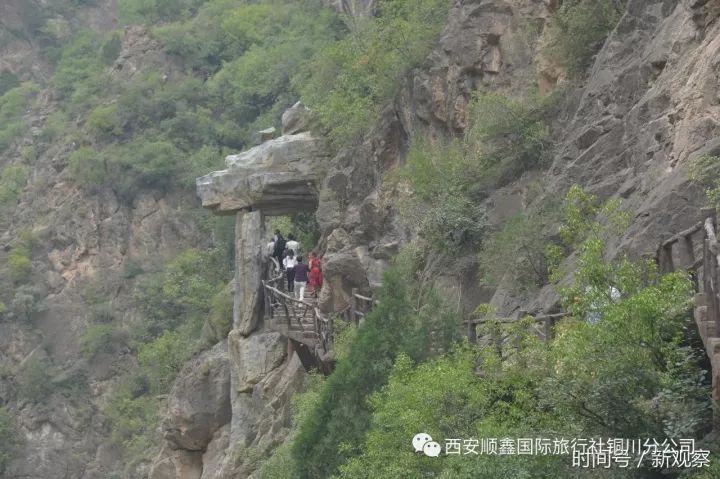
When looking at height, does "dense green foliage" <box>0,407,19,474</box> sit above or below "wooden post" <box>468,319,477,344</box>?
below

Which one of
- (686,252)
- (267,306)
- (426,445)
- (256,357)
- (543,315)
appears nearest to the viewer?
(686,252)

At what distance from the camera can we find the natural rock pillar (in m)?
29.2

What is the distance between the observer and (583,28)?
883 inches

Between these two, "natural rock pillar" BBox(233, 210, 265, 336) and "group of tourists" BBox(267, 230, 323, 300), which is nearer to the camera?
"group of tourists" BBox(267, 230, 323, 300)

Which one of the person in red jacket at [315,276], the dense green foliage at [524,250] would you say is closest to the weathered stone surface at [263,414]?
the person in red jacket at [315,276]

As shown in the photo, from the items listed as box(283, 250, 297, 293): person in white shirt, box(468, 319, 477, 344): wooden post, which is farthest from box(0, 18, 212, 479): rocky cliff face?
box(468, 319, 477, 344): wooden post

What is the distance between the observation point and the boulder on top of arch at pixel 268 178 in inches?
1166

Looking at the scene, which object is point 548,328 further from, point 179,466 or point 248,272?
point 179,466

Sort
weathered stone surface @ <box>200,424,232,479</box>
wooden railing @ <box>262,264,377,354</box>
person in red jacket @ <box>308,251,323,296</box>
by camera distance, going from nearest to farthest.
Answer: wooden railing @ <box>262,264,377,354</box>, person in red jacket @ <box>308,251,323,296</box>, weathered stone surface @ <box>200,424,232,479</box>

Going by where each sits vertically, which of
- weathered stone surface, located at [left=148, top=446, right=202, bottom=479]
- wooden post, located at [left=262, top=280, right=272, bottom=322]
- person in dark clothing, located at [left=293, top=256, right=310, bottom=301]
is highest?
person in dark clothing, located at [left=293, top=256, right=310, bottom=301]

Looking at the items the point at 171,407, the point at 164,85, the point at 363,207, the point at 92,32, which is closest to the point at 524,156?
the point at 363,207

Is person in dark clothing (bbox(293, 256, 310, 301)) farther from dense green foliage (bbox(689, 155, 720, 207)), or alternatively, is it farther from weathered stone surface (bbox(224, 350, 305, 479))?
dense green foliage (bbox(689, 155, 720, 207))

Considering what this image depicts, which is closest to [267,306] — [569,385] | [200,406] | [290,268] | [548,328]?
[290,268]

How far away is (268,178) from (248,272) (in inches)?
78.9
